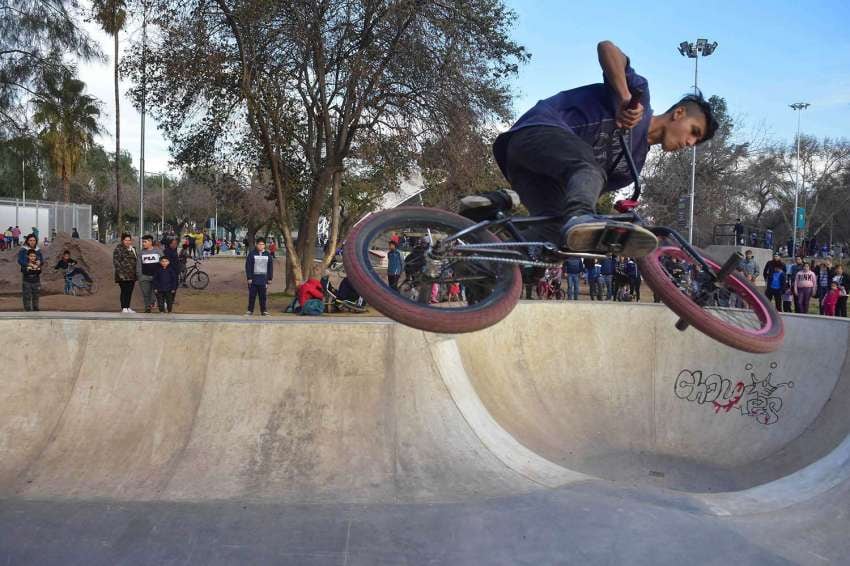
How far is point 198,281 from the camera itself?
2183cm

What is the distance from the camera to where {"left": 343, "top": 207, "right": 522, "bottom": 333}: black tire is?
11.5 ft

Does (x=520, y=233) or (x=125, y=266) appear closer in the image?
(x=520, y=233)

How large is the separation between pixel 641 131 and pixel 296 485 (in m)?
3.94

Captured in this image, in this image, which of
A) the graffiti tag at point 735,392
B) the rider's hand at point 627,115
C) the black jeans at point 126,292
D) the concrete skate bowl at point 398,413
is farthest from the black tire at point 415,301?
the black jeans at point 126,292

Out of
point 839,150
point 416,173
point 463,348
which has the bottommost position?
point 463,348

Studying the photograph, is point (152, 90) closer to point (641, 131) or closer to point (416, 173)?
point (416, 173)

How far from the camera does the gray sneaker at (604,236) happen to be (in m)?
3.55

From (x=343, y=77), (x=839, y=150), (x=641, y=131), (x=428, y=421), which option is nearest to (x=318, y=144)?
(x=343, y=77)

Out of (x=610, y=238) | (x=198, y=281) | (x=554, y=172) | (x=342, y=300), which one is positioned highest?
(x=554, y=172)

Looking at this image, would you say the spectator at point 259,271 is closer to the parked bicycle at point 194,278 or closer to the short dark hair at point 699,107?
the parked bicycle at point 194,278

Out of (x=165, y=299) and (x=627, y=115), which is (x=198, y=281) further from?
(x=627, y=115)

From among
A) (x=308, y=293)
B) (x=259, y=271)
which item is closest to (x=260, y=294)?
(x=259, y=271)

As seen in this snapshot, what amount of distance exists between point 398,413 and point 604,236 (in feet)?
12.3

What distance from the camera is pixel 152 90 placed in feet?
52.5
